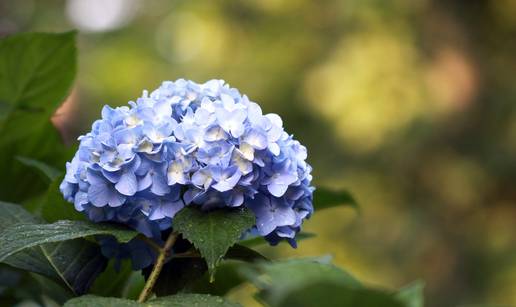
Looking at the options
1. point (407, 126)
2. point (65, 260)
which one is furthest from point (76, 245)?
point (407, 126)

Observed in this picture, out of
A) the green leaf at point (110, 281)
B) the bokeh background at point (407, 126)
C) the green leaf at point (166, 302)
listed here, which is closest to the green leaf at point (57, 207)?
the green leaf at point (110, 281)

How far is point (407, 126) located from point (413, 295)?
14.7 ft

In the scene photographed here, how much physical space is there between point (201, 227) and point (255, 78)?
507 cm

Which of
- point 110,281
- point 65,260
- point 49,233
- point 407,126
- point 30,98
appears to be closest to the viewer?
point 49,233

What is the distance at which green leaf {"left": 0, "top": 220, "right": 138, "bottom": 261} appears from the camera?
0.67 metres

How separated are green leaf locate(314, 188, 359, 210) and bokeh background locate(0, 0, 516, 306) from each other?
3.77m

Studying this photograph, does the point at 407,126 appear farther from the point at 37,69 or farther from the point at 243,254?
the point at 243,254

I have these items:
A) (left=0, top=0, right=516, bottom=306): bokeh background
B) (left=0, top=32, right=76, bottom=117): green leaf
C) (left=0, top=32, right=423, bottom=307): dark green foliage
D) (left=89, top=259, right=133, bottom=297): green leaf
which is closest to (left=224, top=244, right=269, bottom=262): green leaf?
(left=0, top=32, right=423, bottom=307): dark green foliage

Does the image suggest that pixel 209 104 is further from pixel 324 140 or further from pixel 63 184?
pixel 324 140

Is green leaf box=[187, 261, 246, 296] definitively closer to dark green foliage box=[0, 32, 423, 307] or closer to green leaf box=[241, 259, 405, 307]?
dark green foliage box=[0, 32, 423, 307]

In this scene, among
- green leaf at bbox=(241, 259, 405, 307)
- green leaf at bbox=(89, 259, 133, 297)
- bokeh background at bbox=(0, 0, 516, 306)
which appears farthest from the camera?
bokeh background at bbox=(0, 0, 516, 306)

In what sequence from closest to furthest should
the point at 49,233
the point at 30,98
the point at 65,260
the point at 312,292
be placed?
the point at 312,292 → the point at 49,233 → the point at 65,260 → the point at 30,98

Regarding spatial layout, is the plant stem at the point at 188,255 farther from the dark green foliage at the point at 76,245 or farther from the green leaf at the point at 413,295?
the green leaf at the point at 413,295

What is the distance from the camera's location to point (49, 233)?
0.71 meters
